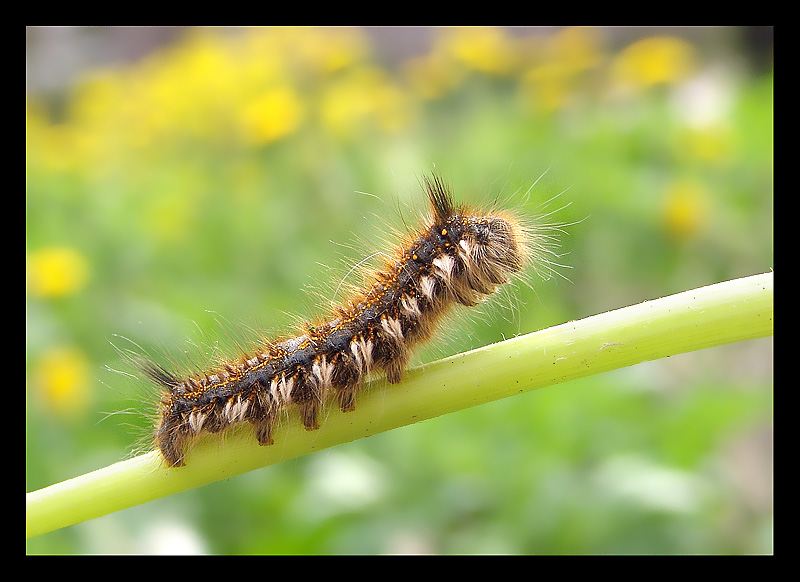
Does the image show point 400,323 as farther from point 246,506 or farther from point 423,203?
point 246,506

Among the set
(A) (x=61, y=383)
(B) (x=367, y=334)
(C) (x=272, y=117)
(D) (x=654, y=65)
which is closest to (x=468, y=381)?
(B) (x=367, y=334)

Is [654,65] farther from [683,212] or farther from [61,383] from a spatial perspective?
[61,383]

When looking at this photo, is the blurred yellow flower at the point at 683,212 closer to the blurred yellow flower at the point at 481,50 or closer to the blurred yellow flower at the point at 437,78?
the blurred yellow flower at the point at 481,50

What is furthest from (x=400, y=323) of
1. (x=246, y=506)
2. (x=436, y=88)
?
(x=436, y=88)

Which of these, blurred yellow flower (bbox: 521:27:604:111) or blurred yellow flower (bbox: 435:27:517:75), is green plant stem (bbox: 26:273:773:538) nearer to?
blurred yellow flower (bbox: 521:27:604:111)

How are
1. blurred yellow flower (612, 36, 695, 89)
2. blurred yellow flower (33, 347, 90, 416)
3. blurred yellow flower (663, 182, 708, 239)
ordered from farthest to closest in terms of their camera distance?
blurred yellow flower (612, 36, 695, 89) < blurred yellow flower (663, 182, 708, 239) < blurred yellow flower (33, 347, 90, 416)

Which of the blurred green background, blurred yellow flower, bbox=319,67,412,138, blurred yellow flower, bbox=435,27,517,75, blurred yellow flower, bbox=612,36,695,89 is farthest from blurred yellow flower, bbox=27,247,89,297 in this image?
blurred yellow flower, bbox=612,36,695,89

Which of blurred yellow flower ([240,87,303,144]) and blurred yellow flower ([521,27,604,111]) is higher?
blurred yellow flower ([521,27,604,111])
